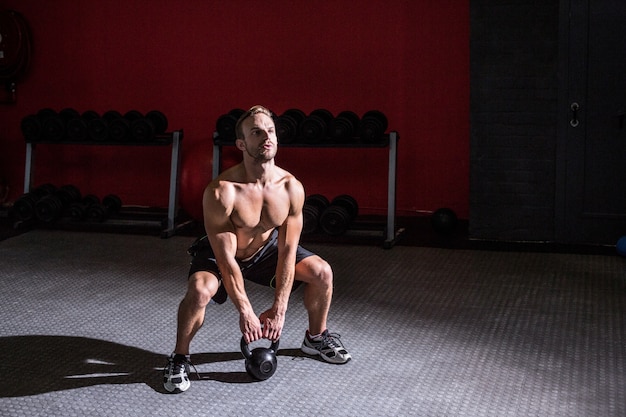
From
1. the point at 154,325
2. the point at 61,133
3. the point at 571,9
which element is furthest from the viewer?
the point at 61,133

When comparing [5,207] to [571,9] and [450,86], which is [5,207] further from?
[571,9]

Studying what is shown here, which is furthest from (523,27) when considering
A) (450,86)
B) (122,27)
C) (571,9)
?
(122,27)

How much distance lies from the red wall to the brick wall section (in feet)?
2.12

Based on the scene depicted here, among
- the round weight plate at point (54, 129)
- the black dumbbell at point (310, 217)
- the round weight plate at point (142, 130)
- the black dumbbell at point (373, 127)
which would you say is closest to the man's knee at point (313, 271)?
the black dumbbell at point (310, 217)

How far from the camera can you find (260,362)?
8.82 feet

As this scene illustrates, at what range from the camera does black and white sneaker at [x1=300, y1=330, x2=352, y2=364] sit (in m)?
2.92

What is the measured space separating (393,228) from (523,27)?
1538 mm

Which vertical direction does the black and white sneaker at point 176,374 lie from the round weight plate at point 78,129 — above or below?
below

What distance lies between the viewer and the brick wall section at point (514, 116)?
4949mm

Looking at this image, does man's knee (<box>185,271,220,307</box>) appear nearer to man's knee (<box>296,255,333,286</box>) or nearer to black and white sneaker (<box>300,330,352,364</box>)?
man's knee (<box>296,255,333,286</box>)

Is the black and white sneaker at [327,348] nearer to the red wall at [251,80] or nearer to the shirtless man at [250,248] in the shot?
the shirtless man at [250,248]

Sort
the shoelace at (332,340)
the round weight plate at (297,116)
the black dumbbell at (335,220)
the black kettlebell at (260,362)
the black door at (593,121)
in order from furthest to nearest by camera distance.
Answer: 1. the round weight plate at (297,116)
2. the black dumbbell at (335,220)
3. the black door at (593,121)
4. the shoelace at (332,340)
5. the black kettlebell at (260,362)

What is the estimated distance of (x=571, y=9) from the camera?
15.9 ft

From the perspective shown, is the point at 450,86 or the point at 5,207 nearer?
the point at 450,86
